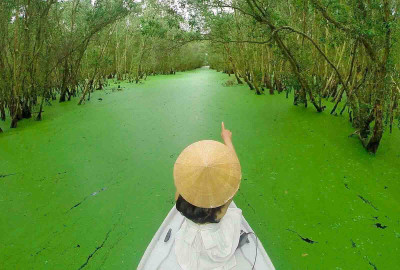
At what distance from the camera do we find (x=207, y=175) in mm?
844

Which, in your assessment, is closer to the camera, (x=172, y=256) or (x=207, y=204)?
(x=207, y=204)

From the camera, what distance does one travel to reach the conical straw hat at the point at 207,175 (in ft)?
2.78

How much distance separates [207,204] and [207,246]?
0.19 m

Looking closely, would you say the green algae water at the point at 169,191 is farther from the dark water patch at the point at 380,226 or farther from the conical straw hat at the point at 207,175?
the conical straw hat at the point at 207,175

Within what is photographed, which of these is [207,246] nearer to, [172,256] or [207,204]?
[207,204]

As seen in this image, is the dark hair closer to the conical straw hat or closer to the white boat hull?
the conical straw hat

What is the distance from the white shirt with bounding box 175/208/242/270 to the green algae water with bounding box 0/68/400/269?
615 mm

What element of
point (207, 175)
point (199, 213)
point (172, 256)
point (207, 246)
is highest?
point (207, 175)

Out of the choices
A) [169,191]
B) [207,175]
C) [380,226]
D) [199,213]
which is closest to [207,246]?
[199,213]

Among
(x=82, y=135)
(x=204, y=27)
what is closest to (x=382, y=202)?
(x=82, y=135)

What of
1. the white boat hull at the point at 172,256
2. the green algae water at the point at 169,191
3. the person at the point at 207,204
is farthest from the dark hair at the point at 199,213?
the green algae water at the point at 169,191

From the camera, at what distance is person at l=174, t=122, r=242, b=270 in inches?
33.7

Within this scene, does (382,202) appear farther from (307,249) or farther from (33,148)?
(33,148)

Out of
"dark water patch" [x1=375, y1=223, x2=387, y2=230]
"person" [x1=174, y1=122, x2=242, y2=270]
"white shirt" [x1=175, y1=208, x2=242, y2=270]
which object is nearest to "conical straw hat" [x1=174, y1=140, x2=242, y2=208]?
"person" [x1=174, y1=122, x2=242, y2=270]
